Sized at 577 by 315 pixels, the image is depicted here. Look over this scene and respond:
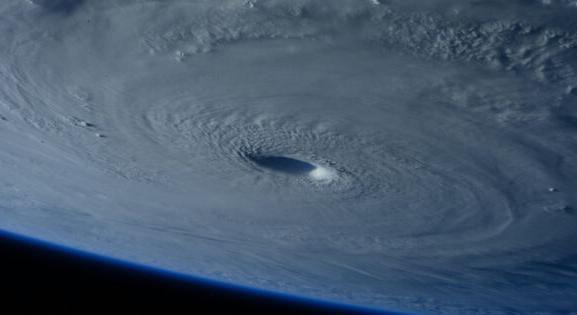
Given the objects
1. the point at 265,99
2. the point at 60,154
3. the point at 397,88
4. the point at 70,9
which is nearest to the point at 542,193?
the point at 397,88

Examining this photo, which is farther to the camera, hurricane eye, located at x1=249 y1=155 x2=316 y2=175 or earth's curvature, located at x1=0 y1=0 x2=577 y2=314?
hurricane eye, located at x1=249 y1=155 x2=316 y2=175

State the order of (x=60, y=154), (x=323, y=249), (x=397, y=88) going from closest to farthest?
(x=397, y=88) → (x=60, y=154) → (x=323, y=249)

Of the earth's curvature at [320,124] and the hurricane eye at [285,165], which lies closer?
the earth's curvature at [320,124]

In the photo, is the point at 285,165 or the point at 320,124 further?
the point at 285,165

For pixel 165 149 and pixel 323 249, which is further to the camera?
pixel 323 249

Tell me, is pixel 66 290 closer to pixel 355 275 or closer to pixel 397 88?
pixel 355 275

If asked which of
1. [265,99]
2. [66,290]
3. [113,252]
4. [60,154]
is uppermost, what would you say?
[265,99]

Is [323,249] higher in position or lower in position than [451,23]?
lower

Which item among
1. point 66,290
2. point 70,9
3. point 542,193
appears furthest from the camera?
point 66,290
